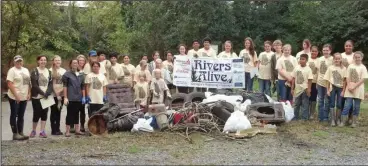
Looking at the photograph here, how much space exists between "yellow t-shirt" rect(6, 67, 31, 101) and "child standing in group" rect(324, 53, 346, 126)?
6552 millimetres

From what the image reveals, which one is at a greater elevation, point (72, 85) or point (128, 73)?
point (128, 73)

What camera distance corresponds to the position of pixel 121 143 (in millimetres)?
9094

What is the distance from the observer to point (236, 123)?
1002 centimetres

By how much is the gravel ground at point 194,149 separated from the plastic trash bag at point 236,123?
0.34 meters

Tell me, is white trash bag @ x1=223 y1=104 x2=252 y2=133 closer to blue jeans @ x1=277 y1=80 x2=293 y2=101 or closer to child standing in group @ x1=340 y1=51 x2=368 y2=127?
blue jeans @ x1=277 y1=80 x2=293 y2=101

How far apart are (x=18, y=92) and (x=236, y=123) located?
4327 mm

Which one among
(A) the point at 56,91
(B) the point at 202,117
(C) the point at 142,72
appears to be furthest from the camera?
(C) the point at 142,72

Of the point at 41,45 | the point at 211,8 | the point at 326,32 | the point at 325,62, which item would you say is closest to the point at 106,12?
the point at 211,8

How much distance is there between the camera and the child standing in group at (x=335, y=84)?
1106cm

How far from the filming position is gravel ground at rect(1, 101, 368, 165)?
7750mm

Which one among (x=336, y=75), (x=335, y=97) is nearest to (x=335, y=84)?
(x=336, y=75)

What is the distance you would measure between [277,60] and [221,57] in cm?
159

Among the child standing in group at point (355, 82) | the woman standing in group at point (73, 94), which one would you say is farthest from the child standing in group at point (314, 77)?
the woman standing in group at point (73, 94)

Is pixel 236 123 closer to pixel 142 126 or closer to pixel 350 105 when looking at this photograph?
pixel 142 126
